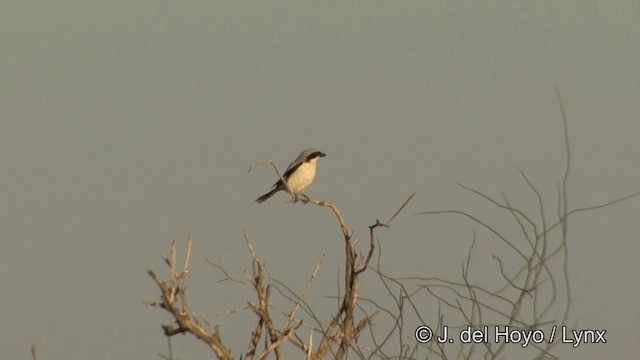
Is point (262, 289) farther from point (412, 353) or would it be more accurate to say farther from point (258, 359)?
point (412, 353)

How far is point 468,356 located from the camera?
16.5 feet

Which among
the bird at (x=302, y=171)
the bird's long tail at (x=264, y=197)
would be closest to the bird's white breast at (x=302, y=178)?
the bird at (x=302, y=171)

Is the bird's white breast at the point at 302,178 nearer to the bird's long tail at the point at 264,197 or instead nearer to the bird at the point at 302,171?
the bird at the point at 302,171

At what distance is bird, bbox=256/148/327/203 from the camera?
11398 millimetres

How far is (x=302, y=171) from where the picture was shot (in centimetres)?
1145

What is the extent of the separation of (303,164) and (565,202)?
6998 millimetres

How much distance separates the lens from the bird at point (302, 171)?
37.4ft

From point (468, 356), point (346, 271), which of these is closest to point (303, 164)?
point (346, 271)

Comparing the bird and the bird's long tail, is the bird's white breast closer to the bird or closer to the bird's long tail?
the bird

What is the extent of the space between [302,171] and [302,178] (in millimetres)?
93

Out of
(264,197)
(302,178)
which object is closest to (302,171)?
(302,178)

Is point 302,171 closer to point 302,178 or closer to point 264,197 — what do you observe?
point 302,178

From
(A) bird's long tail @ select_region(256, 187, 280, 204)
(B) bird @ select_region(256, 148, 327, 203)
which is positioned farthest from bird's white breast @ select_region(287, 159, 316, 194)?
(A) bird's long tail @ select_region(256, 187, 280, 204)

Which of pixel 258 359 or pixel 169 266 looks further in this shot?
pixel 258 359
